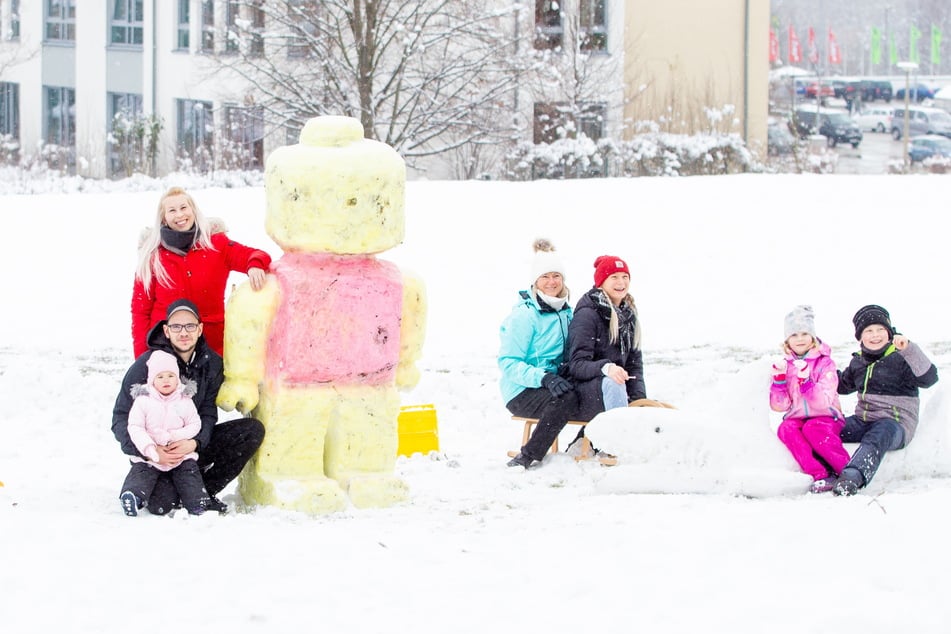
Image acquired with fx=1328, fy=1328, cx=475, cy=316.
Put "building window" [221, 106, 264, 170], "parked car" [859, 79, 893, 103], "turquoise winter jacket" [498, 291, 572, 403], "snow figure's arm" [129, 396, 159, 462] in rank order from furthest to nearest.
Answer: "parked car" [859, 79, 893, 103] → "building window" [221, 106, 264, 170] → "turquoise winter jacket" [498, 291, 572, 403] → "snow figure's arm" [129, 396, 159, 462]

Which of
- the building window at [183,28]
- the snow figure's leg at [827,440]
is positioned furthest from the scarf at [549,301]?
the building window at [183,28]

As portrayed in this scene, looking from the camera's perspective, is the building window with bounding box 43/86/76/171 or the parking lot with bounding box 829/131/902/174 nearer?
the building window with bounding box 43/86/76/171

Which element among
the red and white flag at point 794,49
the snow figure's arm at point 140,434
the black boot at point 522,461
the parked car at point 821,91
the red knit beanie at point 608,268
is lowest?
the black boot at point 522,461

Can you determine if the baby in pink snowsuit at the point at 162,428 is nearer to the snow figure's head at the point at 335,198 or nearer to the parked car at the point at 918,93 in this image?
the snow figure's head at the point at 335,198

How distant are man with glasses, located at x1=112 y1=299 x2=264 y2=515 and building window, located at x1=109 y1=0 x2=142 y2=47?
75.9 feet

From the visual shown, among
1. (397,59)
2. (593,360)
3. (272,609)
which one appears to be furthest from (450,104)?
(272,609)

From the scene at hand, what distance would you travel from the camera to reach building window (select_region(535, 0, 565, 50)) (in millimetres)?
24484

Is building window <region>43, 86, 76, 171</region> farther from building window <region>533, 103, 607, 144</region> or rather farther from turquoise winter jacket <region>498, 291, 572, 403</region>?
turquoise winter jacket <region>498, 291, 572, 403</region>

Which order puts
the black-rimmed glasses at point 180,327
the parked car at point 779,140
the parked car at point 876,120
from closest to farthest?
the black-rimmed glasses at point 180,327, the parked car at point 779,140, the parked car at point 876,120

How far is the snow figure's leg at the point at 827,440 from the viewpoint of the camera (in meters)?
6.12

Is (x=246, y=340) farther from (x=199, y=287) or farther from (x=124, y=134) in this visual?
(x=124, y=134)

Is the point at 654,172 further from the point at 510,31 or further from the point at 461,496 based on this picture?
the point at 461,496

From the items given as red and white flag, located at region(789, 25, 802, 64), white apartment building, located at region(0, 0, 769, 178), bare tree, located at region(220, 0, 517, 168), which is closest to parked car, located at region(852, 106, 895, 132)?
red and white flag, located at region(789, 25, 802, 64)

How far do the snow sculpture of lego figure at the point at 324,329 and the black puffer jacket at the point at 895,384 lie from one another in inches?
89.6
